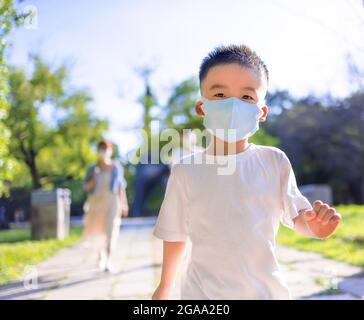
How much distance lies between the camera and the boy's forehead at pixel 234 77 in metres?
1.51

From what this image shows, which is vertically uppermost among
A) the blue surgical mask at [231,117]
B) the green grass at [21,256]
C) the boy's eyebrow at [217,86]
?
the boy's eyebrow at [217,86]

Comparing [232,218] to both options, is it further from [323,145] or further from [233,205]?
[323,145]

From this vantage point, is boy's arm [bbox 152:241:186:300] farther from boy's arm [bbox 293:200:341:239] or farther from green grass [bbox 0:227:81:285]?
green grass [bbox 0:227:81:285]

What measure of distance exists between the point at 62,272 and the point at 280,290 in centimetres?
437

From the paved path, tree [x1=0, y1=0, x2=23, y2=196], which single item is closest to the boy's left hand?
the paved path

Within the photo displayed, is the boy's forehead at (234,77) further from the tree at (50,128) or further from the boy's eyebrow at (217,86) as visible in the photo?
the tree at (50,128)

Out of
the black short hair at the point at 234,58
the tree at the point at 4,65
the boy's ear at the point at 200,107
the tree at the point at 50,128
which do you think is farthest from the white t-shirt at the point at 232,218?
the tree at the point at 50,128

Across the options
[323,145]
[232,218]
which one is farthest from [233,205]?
[323,145]

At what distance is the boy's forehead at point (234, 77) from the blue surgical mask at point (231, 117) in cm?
5

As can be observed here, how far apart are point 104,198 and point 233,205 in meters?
4.41

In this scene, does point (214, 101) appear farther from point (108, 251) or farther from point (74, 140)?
point (74, 140)

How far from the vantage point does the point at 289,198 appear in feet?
4.90

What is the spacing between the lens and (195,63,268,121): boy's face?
1.51 metres
